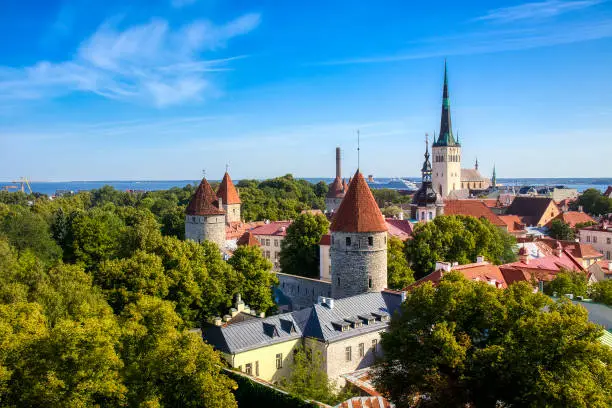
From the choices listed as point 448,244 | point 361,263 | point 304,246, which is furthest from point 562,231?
point 361,263

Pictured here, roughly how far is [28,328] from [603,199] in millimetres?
101433

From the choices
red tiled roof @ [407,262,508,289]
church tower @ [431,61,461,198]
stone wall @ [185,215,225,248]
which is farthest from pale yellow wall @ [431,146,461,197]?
red tiled roof @ [407,262,508,289]

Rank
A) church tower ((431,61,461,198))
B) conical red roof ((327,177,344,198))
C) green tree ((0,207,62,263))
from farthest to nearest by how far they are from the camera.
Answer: church tower ((431,61,461,198)) < conical red roof ((327,177,344,198)) < green tree ((0,207,62,263))

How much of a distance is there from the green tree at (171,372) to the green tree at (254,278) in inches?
513

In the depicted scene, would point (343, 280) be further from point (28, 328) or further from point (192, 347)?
point (28, 328)

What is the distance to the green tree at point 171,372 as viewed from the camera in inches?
658

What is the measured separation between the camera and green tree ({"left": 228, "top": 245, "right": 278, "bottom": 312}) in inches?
1232

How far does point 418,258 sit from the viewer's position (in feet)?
135

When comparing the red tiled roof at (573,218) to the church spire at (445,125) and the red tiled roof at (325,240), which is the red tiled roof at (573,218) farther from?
the red tiled roof at (325,240)

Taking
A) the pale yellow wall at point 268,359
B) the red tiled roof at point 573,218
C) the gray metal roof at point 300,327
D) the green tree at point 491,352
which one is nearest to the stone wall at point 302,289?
the gray metal roof at point 300,327

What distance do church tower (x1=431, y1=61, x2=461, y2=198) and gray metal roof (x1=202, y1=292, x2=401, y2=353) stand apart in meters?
80.5

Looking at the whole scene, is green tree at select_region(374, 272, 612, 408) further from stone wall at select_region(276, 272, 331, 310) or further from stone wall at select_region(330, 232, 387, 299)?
stone wall at select_region(276, 272, 331, 310)

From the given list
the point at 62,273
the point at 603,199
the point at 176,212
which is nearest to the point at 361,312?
the point at 62,273

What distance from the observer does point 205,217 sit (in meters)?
44.8
